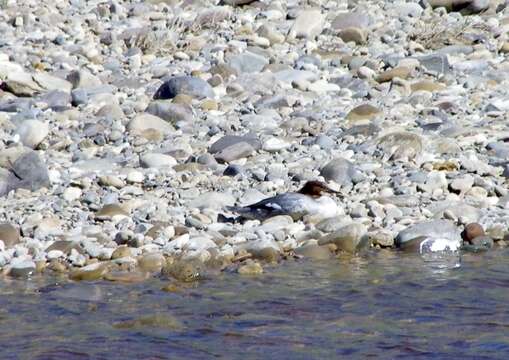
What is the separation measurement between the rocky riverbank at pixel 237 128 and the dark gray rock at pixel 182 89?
0.01m

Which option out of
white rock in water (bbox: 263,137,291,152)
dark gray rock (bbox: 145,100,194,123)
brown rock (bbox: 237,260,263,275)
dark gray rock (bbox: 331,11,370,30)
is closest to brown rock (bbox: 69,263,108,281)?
brown rock (bbox: 237,260,263,275)

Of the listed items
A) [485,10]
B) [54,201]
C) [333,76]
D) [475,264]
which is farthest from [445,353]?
[485,10]

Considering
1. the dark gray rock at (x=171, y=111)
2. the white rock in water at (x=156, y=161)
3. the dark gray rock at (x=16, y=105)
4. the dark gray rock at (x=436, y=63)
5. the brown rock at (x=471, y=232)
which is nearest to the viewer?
the brown rock at (x=471, y=232)

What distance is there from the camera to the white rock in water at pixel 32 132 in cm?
970

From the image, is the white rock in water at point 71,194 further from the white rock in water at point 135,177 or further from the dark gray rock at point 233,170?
the dark gray rock at point 233,170

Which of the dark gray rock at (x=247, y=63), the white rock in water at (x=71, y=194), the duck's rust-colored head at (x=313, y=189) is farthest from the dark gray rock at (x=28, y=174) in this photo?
the dark gray rock at (x=247, y=63)

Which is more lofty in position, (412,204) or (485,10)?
(485,10)

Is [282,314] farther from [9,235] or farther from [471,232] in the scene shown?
[9,235]

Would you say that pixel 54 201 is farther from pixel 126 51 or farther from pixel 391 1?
pixel 391 1

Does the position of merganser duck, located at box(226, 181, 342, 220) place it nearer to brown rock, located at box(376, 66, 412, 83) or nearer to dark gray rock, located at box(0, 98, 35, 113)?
dark gray rock, located at box(0, 98, 35, 113)

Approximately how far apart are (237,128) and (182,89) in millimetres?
979

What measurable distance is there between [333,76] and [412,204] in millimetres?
3157

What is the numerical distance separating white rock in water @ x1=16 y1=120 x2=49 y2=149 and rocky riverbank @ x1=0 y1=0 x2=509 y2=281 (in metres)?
0.01

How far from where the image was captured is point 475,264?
7.44 metres
